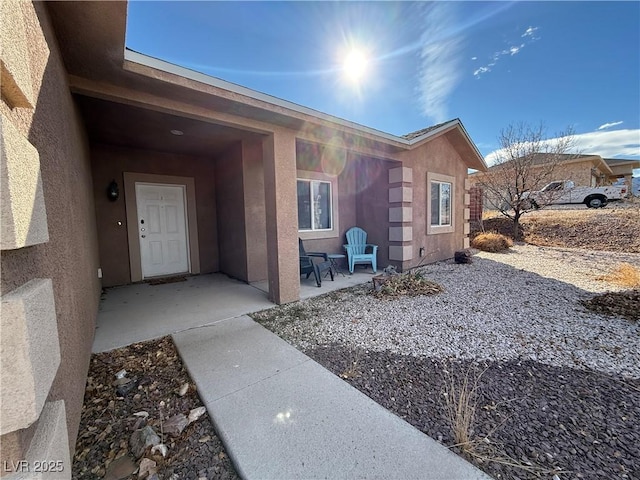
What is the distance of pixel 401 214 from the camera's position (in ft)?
19.7

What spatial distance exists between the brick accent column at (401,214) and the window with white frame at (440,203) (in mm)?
948

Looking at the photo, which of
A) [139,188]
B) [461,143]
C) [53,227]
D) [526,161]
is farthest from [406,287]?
[526,161]

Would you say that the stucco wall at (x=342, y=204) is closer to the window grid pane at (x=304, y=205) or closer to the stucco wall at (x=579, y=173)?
the window grid pane at (x=304, y=205)

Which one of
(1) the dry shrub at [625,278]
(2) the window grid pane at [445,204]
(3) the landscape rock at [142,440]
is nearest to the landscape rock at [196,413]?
(3) the landscape rock at [142,440]

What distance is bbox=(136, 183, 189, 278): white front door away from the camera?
553 cm

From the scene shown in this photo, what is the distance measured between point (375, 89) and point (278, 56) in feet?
8.28

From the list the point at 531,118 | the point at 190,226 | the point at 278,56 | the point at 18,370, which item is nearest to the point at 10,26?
the point at 18,370

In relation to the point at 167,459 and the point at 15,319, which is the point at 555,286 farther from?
the point at 15,319

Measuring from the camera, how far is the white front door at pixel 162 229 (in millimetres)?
5527

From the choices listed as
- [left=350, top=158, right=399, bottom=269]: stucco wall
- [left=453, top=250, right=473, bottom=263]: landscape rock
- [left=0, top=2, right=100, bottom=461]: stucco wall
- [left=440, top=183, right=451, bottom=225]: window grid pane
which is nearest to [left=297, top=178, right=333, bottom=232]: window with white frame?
[left=350, top=158, right=399, bottom=269]: stucco wall

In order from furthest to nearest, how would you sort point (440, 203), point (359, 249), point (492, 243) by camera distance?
point (492, 243)
point (440, 203)
point (359, 249)

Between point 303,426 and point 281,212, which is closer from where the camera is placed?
point 303,426

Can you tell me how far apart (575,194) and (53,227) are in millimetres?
18585

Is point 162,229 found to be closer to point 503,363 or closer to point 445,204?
point 503,363
